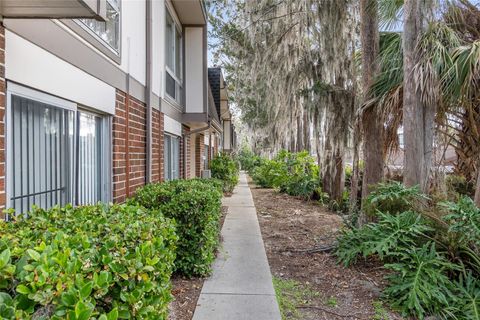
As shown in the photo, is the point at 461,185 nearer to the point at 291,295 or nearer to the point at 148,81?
the point at 291,295

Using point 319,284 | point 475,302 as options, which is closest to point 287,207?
point 319,284

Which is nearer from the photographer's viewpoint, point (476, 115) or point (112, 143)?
point (112, 143)

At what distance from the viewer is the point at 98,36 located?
4.37 metres

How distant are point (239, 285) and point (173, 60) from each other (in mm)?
6028

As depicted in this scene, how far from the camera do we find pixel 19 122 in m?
2.96

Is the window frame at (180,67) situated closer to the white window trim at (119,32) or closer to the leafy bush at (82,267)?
the white window trim at (119,32)

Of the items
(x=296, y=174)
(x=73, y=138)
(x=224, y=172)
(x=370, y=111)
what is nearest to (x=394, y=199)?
(x=370, y=111)

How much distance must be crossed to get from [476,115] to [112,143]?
5597 millimetres

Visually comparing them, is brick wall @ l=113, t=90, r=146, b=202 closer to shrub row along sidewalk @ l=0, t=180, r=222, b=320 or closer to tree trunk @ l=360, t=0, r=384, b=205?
shrub row along sidewalk @ l=0, t=180, r=222, b=320

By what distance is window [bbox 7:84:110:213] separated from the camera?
293cm

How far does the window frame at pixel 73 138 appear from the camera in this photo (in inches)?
108

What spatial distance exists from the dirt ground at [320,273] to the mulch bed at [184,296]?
924 millimetres

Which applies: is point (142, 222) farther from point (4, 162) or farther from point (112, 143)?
point (112, 143)

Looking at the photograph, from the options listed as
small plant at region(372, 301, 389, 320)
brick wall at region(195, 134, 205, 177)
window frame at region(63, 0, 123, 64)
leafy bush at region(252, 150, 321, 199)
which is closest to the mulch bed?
small plant at region(372, 301, 389, 320)
